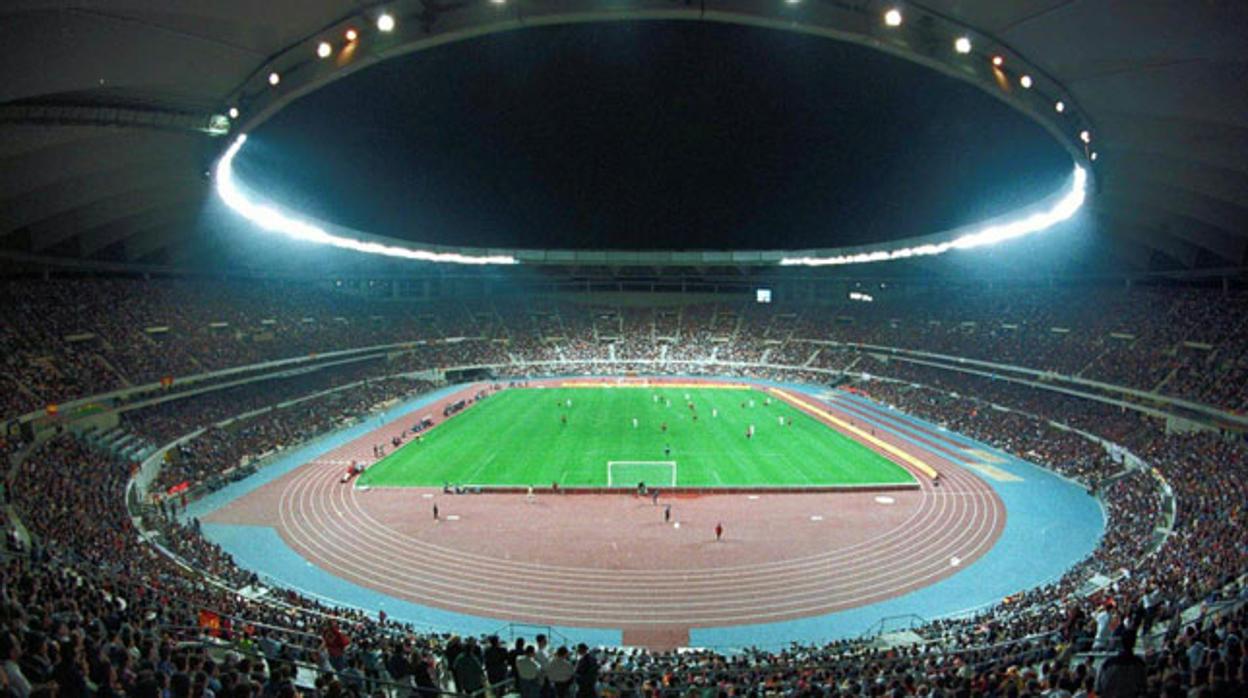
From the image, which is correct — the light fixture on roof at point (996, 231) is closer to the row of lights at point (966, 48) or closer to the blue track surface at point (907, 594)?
the row of lights at point (966, 48)

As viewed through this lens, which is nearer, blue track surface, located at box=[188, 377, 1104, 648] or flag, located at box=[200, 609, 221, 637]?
flag, located at box=[200, 609, 221, 637]

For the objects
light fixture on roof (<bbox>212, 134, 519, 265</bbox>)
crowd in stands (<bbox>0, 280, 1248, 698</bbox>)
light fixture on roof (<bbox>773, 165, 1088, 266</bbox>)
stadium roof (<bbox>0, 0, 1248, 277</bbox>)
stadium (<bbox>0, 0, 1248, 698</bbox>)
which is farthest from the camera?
light fixture on roof (<bbox>773, 165, 1088, 266</bbox>)

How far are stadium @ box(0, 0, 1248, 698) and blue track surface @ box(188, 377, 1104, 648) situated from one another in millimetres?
176

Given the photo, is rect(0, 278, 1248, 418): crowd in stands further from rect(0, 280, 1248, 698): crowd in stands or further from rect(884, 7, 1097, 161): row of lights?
rect(884, 7, 1097, 161): row of lights

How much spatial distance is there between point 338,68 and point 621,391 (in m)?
53.7

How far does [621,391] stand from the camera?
216 ft

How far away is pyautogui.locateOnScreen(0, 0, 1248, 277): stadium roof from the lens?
11875 millimetres

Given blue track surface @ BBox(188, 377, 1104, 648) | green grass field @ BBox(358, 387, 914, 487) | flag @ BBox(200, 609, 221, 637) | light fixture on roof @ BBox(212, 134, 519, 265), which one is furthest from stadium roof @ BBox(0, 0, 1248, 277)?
green grass field @ BBox(358, 387, 914, 487)

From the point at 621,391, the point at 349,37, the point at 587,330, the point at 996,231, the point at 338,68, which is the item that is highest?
the point at 996,231

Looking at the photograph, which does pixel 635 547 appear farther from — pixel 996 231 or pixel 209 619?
pixel 996 231

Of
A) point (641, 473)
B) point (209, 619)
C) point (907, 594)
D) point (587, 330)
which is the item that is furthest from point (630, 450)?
point (587, 330)

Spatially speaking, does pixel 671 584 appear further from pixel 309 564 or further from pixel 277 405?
pixel 277 405

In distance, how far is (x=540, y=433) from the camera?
152ft

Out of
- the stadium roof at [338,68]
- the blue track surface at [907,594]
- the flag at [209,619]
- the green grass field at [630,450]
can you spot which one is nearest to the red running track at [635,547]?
the blue track surface at [907,594]
